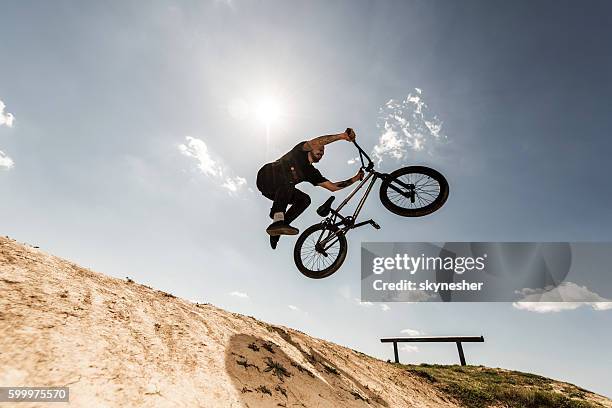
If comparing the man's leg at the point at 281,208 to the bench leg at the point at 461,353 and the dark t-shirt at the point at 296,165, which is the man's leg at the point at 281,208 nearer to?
the dark t-shirt at the point at 296,165

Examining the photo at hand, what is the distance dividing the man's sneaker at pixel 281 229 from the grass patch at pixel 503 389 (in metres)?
6.53

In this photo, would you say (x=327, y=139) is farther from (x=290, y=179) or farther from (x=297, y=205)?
(x=297, y=205)

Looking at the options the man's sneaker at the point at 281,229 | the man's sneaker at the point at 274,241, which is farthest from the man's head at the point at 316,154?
the man's sneaker at the point at 274,241

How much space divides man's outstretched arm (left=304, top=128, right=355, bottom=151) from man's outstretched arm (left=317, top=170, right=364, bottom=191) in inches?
38.6

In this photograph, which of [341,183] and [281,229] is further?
[341,183]

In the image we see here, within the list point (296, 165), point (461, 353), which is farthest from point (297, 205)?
point (461, 353)

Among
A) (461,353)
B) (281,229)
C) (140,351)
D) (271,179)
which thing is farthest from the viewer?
(461,353)

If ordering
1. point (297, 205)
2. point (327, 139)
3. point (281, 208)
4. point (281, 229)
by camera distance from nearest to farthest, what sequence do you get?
1. point (327, 139)
2. point (281, 229)
3. point (281, 208)
4. point (297, 205)

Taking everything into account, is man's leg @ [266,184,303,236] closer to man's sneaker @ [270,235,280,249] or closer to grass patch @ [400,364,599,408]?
man's sneaker @ [270,235,280,249]

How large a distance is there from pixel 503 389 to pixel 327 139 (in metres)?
8.95

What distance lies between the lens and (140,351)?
4.16 meters

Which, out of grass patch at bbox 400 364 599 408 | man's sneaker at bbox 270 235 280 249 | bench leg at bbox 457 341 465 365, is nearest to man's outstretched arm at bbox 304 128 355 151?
man's sneaker at bbox 270 235 280 249

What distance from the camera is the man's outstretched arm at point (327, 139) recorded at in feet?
22.2

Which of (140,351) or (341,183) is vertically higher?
(341,183)
